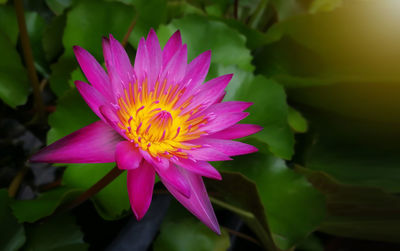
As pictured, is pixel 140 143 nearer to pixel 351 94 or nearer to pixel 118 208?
pixel 118 208

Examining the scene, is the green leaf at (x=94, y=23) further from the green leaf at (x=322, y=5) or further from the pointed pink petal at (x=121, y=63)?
the green leaf at (x=322, y=5)

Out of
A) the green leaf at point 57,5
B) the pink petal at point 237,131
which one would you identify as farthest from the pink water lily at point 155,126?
the green leaf at point 57,5

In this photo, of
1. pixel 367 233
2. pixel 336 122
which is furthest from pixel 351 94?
pixel 367 233

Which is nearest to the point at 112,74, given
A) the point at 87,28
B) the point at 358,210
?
the point at 87,28

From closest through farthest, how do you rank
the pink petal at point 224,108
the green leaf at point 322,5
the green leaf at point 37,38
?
the pink petal at point 224,108, the green leaf at point 37,38, the green leaf at point 322,5

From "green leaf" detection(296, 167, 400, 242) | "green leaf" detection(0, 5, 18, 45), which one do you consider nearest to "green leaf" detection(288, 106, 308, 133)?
"green leaf" detection(296, 167, 400, 242)

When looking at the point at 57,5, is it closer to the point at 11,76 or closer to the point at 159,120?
the point at 11,76

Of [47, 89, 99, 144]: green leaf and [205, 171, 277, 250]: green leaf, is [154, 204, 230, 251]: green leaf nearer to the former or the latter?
[205, 171, 277, 250]: green leaf
